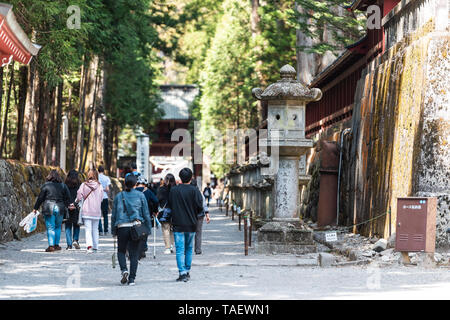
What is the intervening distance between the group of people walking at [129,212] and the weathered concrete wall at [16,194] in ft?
6.06

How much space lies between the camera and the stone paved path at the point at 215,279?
420 inches

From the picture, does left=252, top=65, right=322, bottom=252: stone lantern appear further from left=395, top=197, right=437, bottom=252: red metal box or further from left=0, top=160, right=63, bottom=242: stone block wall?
left=0, top=160, right=63, bottom=242: stone block wall

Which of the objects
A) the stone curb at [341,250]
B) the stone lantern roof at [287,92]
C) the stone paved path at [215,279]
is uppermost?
the stone lantern roof at [287,92]

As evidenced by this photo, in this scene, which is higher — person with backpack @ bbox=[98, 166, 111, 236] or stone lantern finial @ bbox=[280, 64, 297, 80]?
stone lantern finial @ bbox=[280, 64, 297, 80]

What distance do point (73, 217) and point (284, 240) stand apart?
453 cm

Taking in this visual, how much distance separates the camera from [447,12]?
1588cm

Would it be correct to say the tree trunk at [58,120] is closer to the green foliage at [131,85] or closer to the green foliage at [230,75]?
the green foliage at [131,85]

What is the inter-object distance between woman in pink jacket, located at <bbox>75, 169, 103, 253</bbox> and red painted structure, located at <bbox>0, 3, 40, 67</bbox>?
2971 mm

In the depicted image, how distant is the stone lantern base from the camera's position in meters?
17.9

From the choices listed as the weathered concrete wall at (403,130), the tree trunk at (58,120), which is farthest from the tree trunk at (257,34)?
the weathered concrete wall at (403,130)

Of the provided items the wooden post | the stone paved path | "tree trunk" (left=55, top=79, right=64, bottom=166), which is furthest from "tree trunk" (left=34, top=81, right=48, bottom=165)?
the wooden post

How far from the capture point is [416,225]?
550 inches
